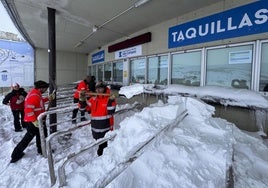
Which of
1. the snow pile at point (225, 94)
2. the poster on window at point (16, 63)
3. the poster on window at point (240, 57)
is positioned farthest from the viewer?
the poster on window at point (16, 63)

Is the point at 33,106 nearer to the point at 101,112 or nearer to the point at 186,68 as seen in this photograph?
the point at 101,112

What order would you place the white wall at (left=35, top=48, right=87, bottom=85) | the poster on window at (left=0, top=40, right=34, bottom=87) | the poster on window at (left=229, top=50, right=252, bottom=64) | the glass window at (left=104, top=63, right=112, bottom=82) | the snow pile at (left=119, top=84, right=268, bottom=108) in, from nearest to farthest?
the snow pile at (left=119, top=84, right=268, bottom=108), the poster on window at (left=229, top=50, right=252, bottom=64), the glass window at (left=104, top=63, right=112, bottom=82), the poster on window at (left=0, top=40, right=34, bottom=87), the white wall at (left=35, top=48, right=87, bottom=85)

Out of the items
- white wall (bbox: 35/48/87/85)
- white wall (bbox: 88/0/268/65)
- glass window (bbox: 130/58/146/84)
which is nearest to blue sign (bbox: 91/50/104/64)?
white wall (bbox: 35/48/87/85)

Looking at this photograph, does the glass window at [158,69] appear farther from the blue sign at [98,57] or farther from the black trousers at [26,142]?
the blue sign at [98,57]

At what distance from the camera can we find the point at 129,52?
655 cm

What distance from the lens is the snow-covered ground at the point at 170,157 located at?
1.49 m

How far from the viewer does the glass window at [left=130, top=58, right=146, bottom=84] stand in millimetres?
6027

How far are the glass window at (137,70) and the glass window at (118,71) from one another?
0.80 m

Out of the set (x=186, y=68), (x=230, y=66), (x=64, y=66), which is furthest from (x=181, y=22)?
(x=64, y=66)

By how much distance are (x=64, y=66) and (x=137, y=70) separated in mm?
6105

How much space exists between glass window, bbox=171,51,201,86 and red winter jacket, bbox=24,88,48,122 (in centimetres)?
343

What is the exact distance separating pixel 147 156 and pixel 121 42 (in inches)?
233

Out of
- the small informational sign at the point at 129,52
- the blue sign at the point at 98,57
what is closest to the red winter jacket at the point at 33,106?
the small informational sign at the point at 129,52

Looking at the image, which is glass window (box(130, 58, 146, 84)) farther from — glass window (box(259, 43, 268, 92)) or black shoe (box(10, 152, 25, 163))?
black shoe (box(10, 152, 25, 163))
